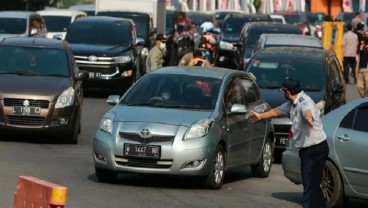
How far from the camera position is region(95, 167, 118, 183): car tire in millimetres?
15258

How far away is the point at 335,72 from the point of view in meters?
21.1

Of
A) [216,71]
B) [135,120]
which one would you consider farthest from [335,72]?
[135,120]

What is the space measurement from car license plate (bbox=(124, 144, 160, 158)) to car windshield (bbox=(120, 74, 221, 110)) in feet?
3.14

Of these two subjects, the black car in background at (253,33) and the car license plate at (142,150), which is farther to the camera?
the black car in background at (253,33)

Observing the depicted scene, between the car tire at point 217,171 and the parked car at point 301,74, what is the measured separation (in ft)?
11.6

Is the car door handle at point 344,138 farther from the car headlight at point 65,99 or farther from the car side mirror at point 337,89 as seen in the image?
the car headlight at point 65,99

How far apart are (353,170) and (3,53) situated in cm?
865

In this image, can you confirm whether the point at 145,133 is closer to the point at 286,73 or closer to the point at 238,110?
the point at 238,110

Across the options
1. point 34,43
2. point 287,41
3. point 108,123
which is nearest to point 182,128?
point 108,123

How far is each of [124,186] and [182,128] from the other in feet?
3.32

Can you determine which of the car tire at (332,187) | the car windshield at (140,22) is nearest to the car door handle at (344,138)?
the car tire at (332,187)

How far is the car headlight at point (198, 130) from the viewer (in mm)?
14906

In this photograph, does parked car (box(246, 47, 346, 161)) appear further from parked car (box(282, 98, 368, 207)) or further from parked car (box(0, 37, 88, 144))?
parked car (box(282, 98, 368, 207))

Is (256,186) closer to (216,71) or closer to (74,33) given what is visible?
(216,71)
